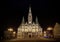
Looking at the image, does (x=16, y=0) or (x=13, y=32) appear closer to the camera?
(x=16, y=0)

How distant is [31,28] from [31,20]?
0.77 m

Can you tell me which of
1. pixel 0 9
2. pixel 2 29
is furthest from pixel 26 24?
pixel 0 9

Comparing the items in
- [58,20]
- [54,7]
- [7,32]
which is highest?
[54,7]

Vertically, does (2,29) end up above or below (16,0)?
below

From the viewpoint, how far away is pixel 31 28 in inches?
666

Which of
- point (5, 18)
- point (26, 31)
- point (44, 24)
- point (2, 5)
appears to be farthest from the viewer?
point (26, 31)

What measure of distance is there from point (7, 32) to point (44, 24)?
296 centimetres

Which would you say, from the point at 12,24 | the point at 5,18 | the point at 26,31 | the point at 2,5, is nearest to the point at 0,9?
the point at 2,5

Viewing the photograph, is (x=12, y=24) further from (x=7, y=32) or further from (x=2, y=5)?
(x=2, y=5)

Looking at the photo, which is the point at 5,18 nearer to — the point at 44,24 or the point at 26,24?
the point at 44,24

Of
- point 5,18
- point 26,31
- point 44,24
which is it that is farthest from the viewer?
point 26,31

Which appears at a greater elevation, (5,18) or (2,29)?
(5,18)

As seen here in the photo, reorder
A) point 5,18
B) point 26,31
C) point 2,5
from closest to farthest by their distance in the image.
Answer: point 2,5 → point 5,18 → point 26,31

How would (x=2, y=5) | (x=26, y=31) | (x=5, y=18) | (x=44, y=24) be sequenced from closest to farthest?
1. (x=2, y=5)
2. (x=5, y=18)
3. (x=44, y=24)
4. (x=26, y=31)
